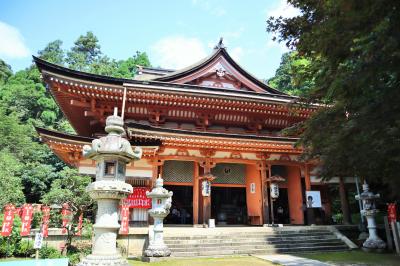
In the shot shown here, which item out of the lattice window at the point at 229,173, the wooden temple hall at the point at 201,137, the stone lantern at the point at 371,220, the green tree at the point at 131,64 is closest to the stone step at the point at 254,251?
the stone lantern at the point at 371,220

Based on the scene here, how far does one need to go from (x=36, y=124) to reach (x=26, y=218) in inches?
1510

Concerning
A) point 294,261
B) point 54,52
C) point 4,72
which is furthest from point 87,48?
point 294,261

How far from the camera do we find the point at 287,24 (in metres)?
7.45

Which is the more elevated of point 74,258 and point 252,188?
point 252,188

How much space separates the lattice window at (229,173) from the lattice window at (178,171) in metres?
1.49

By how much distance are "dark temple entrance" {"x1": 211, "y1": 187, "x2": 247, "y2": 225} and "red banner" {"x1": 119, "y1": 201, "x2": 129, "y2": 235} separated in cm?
718

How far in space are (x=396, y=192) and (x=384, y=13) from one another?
3.92 m

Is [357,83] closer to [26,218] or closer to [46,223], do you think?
[46,223]

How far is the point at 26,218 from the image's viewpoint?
35.7ft

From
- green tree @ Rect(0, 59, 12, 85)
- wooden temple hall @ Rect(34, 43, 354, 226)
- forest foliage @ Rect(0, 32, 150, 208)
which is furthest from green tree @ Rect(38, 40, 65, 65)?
wooden temple hall @ Rect(34, 43, 354, 226)

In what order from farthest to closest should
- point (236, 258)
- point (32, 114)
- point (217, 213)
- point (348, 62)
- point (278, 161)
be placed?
1. point (32, 114)
2. point (217, 213)
3. point (278, 161)
4. point (236, 258)
5. point (348, 62)

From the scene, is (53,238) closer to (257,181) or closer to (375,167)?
(257,181)

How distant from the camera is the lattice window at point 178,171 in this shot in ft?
47.6


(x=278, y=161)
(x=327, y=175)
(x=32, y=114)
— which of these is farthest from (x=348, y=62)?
(x=32, y=114)
